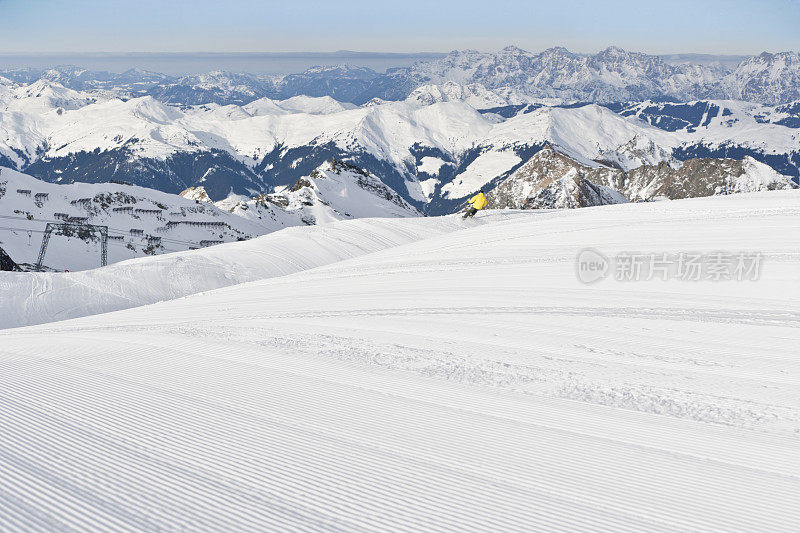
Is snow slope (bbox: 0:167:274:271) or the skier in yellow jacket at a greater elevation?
the skier in yellow jacket

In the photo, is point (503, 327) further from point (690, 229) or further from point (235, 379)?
point (690, 229)

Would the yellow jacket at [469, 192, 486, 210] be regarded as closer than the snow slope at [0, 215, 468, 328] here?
No

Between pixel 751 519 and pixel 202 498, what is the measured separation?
6.75 m

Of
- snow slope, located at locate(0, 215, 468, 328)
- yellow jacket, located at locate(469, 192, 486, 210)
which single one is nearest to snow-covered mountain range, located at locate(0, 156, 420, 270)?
snow slope, located at locate(0, 215, 468, 328)

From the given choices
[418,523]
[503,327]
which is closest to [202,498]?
[418,523]

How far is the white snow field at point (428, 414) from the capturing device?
6168 mm

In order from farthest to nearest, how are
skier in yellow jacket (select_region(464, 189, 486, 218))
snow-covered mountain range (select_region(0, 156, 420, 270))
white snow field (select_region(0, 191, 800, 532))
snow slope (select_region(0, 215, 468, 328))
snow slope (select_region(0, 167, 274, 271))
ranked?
1. snow slope (select_region(0, 167, 274, 271))
2. snow-covered mountain range (select_region(0, 156, 420, 270))
3. skier in yellow jacket (select_region(464, 189, 486, 218))
4. snow slope (select_region(0, 215, 468, 328))
5. white snow field (select_region(0, 191, 800, 532))

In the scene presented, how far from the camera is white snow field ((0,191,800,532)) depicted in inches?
243

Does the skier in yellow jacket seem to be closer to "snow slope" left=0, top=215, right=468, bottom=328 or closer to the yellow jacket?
the yellow jacket

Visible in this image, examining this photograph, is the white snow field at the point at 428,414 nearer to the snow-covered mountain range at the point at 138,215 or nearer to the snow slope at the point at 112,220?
the snow-covered mountain range at the point at 138,215

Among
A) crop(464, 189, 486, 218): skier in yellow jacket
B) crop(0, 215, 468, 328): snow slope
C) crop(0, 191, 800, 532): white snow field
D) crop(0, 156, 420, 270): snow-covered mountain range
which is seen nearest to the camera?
crop(0, 191, 800, 532): white snow field

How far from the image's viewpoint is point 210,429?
317 inches

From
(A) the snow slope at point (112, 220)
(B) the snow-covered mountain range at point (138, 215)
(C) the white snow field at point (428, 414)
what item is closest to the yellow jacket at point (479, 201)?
(C) the white snow field at point (428, 414)

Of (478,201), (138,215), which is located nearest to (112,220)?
(138,215)
